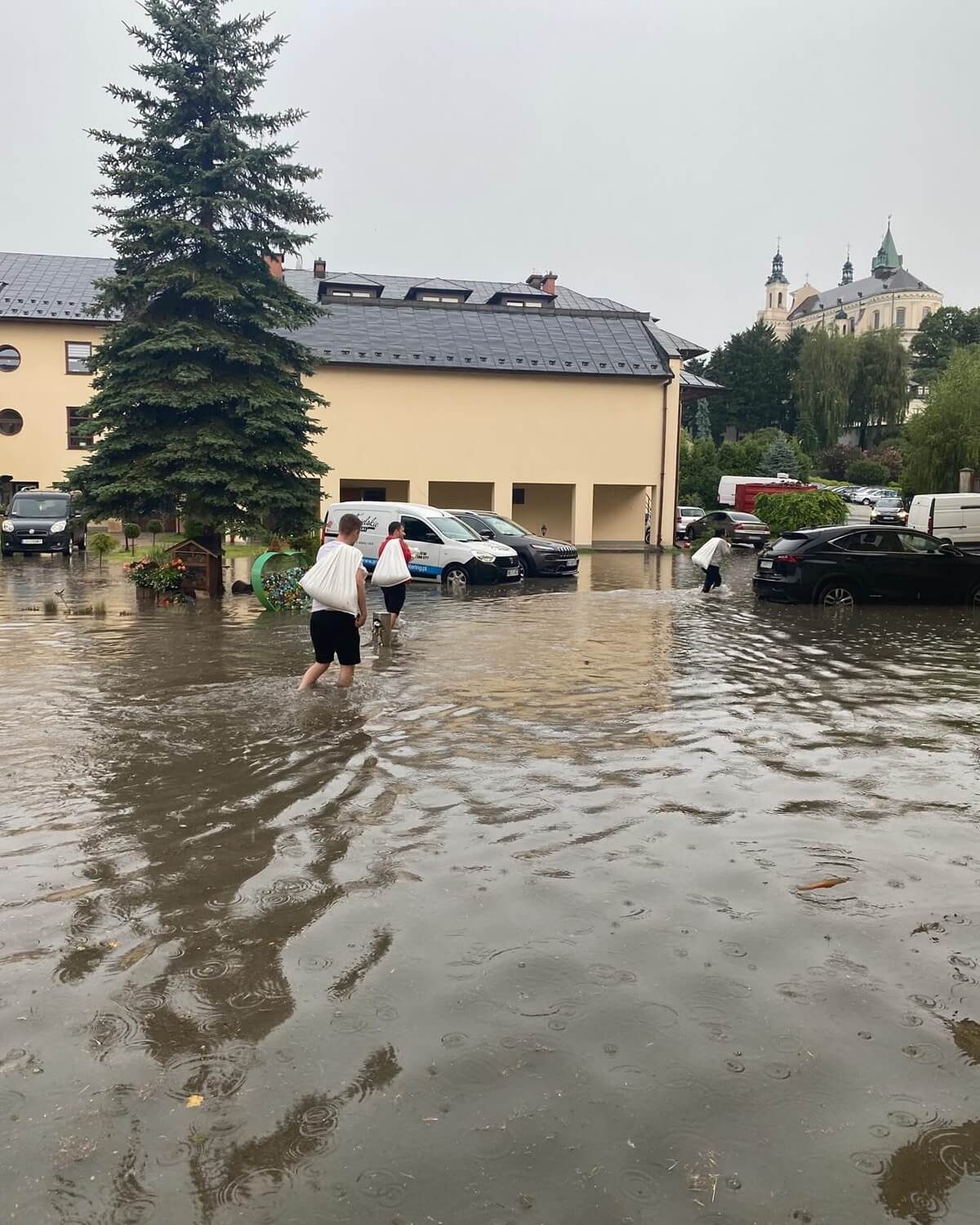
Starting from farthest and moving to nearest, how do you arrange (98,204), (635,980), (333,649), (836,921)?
(98,204)
(333,649)
(836,921)
(635,980)

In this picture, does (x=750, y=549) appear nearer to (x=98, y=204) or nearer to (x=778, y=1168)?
(x=98, y=204)

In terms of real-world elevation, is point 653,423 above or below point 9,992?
above

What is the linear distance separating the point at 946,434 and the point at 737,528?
32.3 feet

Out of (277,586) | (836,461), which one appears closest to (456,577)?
(277,586)

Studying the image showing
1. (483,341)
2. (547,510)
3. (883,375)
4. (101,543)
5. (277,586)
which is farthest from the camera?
(883,375)

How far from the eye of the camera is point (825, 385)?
271 ft

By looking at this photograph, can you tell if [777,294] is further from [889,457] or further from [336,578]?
[336,578]

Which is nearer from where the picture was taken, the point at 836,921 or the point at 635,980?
the point at 635,980

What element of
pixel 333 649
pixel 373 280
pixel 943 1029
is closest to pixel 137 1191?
pixel 943 1029

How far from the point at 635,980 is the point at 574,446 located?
40.0m

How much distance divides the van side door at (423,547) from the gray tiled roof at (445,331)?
57.7ft

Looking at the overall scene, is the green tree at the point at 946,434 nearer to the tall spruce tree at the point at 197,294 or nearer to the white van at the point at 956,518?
the white van at the point at 956,518

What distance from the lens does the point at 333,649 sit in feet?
33.4

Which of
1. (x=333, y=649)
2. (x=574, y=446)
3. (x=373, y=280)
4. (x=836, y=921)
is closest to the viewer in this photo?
(x=836, y=921)
